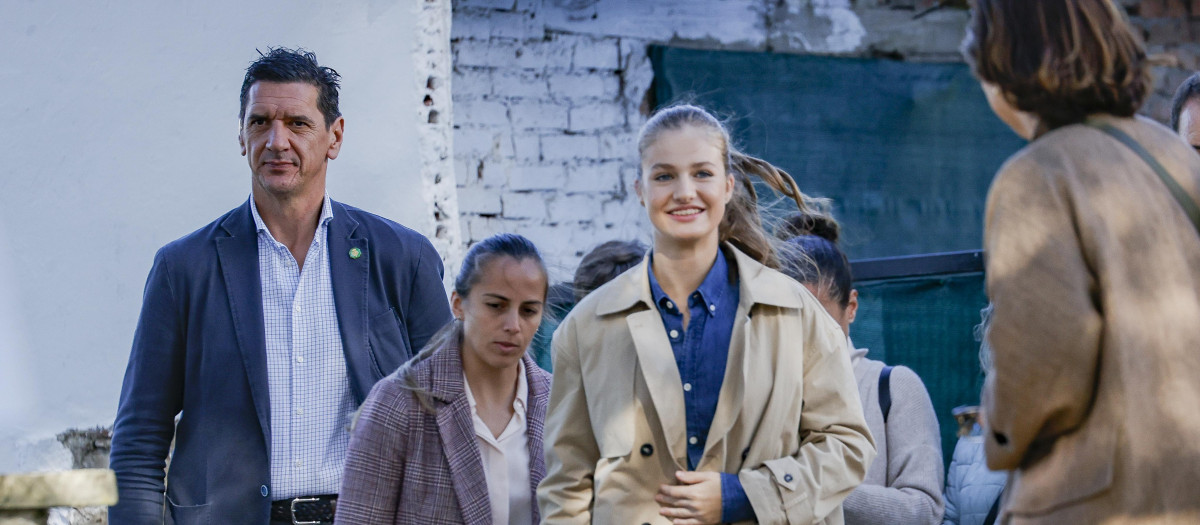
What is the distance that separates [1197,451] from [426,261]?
200cm

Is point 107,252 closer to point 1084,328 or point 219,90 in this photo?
point 219,90

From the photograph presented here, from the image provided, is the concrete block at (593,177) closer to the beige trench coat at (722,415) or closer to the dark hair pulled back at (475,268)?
the dark hair pulled back at (475,268)

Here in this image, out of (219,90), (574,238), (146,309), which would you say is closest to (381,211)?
(219,90)

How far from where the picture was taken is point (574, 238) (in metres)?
5.55

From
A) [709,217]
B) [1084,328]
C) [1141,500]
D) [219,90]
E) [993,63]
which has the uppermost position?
[219,90]

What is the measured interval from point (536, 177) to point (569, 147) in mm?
215

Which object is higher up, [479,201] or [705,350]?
[479,201]

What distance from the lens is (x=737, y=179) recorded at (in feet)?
9.00

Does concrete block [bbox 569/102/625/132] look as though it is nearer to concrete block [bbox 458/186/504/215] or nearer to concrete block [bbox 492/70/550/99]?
concrete block [bbox 492/70/550/99]

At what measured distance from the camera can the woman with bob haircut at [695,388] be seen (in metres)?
2.27

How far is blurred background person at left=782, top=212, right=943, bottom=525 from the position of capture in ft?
9.64

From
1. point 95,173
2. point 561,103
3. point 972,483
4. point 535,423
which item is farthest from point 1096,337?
point 561,103

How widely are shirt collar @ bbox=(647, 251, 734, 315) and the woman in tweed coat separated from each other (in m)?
0.45

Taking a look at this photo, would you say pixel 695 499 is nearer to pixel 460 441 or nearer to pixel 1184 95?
pixel 460 441
